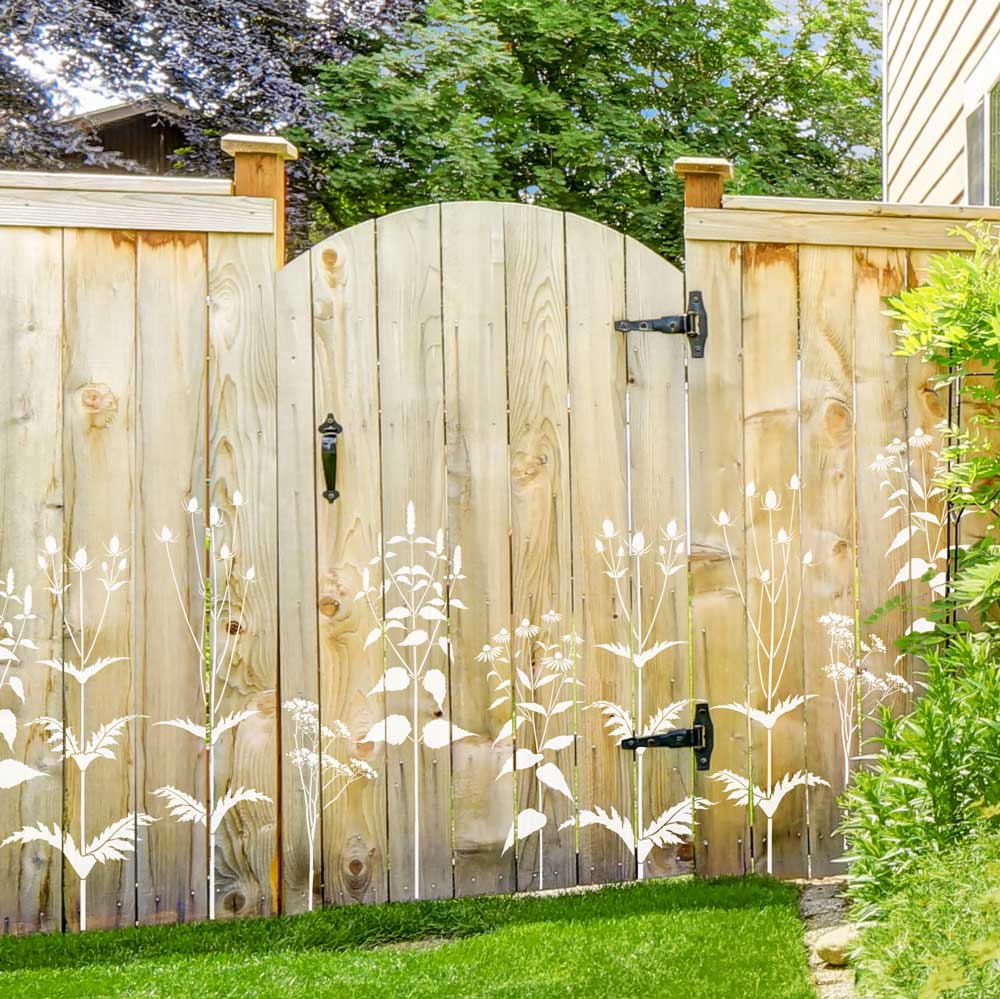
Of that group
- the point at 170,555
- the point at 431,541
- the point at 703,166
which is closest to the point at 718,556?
the point at 431,541

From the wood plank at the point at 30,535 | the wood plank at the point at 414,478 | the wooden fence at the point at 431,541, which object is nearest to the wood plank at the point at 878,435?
the wooden fence at the point at 431,541

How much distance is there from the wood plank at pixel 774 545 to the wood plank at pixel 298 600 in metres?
1.04

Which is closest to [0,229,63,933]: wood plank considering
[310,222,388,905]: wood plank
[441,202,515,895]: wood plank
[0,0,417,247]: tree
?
[310,222,388,905]: wood plank

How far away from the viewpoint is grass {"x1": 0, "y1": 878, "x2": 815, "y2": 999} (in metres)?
1.78

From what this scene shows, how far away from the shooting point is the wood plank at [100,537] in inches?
83.9

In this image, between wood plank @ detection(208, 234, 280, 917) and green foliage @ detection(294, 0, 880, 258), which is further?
green foliage @ detection(294, 0, 880, 258)

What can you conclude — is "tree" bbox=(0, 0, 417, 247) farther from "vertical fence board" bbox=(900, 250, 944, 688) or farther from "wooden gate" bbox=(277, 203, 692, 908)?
Result: "vertical fence board" bbox=(900, 250, 944, 688)

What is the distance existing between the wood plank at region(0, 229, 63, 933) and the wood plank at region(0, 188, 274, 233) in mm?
52

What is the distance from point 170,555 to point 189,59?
23.8ft

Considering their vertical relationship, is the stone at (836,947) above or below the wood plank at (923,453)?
below

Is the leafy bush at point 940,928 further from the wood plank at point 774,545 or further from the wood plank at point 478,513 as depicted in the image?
the wood plank at point 478,513

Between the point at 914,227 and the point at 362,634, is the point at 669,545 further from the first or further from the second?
the point at 914,227

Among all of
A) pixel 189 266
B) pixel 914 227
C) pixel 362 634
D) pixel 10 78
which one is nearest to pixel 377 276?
pixel 189 266

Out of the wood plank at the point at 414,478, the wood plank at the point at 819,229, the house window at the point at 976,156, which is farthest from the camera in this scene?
the house window at the point at 976,156
